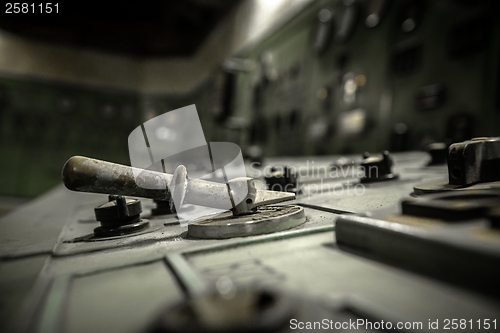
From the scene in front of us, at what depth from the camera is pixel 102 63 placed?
7145mm

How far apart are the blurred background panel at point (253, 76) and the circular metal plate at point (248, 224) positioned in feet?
6.05


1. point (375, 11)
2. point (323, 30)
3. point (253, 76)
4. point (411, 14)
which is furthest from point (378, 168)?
point (253, 76)

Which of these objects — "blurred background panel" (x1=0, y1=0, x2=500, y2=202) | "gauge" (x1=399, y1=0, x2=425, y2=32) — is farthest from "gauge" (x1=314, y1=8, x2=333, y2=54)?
"gauge" (x1=399, y1=0, x2=425, y2=32)

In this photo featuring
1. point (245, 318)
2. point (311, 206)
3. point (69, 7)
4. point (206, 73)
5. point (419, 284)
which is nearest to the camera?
point (245, 318)

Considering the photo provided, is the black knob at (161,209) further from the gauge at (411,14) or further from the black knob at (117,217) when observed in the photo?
the gauge at (411,14)

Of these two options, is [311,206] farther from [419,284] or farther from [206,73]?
[206,73]

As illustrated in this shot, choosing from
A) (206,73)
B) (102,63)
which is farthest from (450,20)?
(102,63)

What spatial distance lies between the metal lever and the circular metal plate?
0.04 metres

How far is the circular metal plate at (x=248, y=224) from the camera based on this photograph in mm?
676

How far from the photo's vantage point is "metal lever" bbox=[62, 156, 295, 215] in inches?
25.1

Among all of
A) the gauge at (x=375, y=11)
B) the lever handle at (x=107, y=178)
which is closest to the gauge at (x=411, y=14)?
the gauge at (x=375, y=11)

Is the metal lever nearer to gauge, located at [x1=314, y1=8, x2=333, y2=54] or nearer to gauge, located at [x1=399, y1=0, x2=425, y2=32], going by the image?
gauge, located at [x1=399, y1=0, x2=425, y2=32]

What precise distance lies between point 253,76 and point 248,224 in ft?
14.9

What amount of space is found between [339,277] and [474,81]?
7.09ft
